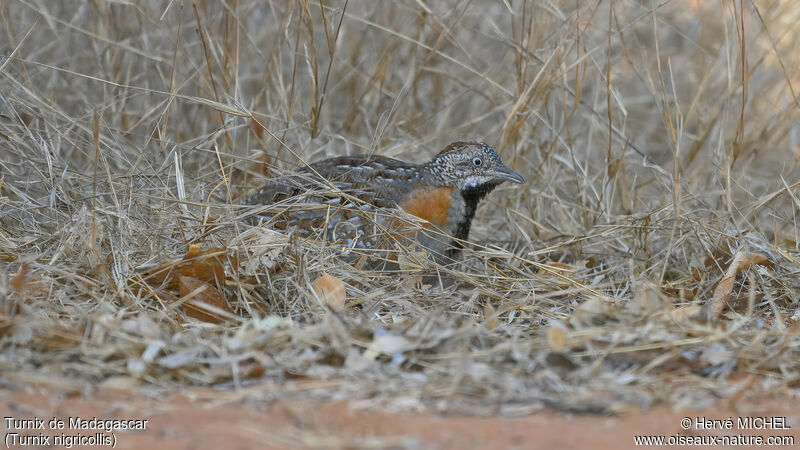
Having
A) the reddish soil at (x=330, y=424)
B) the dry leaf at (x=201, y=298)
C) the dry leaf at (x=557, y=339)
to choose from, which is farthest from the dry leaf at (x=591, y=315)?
the dry leaf at (x=201, y=298)

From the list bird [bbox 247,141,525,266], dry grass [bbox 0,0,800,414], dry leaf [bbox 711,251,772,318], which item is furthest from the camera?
bird [bbox 247,141,525,266]

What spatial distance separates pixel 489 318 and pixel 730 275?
1.50m

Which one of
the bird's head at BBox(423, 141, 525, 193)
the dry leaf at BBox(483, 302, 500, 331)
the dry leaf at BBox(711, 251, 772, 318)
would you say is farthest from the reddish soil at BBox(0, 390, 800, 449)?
the bird's head at BBox(423, 141, 525, 193)

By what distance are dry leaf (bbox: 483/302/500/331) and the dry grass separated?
0.03 m

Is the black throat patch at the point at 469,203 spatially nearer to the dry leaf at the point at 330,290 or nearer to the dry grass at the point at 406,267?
the dry grass at the point at 406,267

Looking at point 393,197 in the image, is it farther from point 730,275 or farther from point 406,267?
point 730,275

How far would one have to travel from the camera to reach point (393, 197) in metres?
5.10

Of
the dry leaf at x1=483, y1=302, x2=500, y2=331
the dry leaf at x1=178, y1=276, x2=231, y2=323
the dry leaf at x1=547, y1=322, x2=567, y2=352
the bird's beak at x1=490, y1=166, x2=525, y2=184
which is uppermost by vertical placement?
the bird's beak at x1=490, y1=166, x2=525, y2=184

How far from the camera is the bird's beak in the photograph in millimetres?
5078

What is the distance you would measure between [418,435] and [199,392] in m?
0.86

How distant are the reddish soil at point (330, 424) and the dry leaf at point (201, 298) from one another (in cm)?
88

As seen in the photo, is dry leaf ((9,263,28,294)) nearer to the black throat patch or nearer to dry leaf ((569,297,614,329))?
dry leaf ((569,297,614,329))

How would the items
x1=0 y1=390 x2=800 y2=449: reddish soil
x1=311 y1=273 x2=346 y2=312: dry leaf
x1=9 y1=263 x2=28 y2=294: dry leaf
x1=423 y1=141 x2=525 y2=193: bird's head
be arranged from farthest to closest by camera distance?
x1=423 y1=141 x2=525 y2=193: bird's head → x1=311 y1=273 x2=346 y2=312: dry leaf → x1=9 y1=263 x2=28 y2=294: dry leaf → x1=0 y1=390 x2=800 y2=449: reddish soil

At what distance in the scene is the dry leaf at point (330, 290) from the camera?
413 cm
